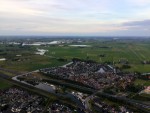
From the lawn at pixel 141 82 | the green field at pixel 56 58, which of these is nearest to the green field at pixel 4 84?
the green field at pixel 56 58

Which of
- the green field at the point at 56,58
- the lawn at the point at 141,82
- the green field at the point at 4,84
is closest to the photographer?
the green field at the point at 4,84

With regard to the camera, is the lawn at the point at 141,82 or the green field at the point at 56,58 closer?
the lawn at the point at 141,82

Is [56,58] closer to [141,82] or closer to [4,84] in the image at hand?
[4,84]

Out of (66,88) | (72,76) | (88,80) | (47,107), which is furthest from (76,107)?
(72,76)

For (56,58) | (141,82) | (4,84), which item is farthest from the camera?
(56,58)

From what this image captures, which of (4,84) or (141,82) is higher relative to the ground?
(141,82)

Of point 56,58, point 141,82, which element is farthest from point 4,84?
point 56,58

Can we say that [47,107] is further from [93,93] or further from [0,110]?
[93,93]

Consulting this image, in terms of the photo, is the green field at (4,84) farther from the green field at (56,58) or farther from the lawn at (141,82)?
the lawn at (141,82)

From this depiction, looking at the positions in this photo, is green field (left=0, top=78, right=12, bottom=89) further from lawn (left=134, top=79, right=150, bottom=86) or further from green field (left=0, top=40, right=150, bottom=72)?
lawn (left=134, top=79, right=150, bottom=86)

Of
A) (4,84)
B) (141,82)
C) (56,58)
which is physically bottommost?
(56,58)

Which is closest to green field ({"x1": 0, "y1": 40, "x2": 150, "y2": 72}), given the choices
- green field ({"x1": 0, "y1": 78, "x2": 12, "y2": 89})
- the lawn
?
green field ({"x1": 0, "y1": 78, "x2": 12, "y2": 89})

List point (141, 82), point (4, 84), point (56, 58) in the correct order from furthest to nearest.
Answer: point (56, 58) < point (141, 82) < point (4, 84)
